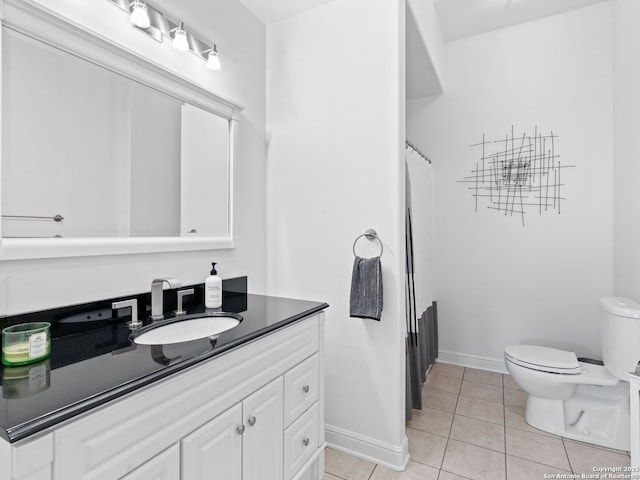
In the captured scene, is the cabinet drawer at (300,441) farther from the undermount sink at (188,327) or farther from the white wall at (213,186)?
the white wall at (213,186)

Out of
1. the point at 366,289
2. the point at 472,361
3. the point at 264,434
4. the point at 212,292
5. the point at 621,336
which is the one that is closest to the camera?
the point at 264,434

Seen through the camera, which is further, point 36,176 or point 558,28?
point 558,28

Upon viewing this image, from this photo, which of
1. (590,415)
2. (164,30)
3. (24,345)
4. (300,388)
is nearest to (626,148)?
(590,415)

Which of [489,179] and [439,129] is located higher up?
[439,129]

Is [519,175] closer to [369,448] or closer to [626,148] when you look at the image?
[626,148]

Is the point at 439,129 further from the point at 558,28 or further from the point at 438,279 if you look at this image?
the point at 438,279

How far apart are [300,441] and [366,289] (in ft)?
2.42

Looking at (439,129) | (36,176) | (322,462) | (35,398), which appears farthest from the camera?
(439,129)

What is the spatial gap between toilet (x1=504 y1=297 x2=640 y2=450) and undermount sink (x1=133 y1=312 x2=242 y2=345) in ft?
5.98

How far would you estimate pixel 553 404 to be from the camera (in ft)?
6.89

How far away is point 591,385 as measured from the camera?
2.11 metres

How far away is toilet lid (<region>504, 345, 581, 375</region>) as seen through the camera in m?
2.04

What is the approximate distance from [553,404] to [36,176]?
2.81m

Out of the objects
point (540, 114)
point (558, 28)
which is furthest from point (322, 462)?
point (558, 28)
